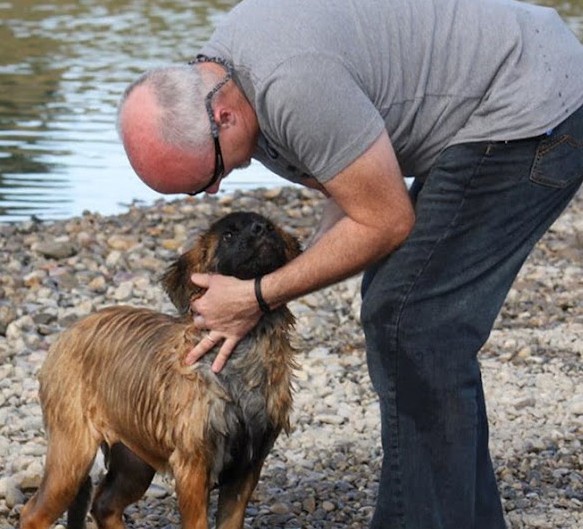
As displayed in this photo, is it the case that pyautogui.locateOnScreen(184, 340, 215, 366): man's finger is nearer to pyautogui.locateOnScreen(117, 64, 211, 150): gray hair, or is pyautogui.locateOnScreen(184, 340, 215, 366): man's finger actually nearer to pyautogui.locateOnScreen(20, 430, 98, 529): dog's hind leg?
pyautogui.locateOnScreen(20, 430, 98, 529): dog's hind leg

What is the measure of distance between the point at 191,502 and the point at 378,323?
1034 mm

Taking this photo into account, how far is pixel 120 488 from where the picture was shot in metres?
6.26

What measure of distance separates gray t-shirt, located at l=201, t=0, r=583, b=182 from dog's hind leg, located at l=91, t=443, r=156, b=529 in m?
1.60

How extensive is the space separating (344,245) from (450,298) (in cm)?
52

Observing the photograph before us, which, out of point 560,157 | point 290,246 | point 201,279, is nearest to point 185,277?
point 201,279

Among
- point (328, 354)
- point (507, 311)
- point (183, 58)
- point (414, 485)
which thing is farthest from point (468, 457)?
point (183, 58)

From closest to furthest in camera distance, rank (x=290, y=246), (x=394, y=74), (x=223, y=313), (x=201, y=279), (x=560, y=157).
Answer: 1. (x=394, y=74)
2. (x=560, y=157)
3. (x=223, y=313)
4. (x=201, y=279)
5. (x=290, y=246)

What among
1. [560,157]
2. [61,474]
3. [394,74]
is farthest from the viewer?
[61,474]

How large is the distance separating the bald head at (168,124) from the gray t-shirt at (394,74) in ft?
0.55

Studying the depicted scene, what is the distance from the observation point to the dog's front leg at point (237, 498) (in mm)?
5867

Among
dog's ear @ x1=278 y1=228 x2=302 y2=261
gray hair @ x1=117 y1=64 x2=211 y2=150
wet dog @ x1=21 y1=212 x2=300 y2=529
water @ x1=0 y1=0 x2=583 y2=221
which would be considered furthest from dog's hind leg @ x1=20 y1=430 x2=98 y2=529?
water @ x1=0 y1=0 x2=583 y2=221

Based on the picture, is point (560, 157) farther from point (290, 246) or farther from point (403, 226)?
point (290, 246)

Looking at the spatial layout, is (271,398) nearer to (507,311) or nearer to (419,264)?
(419,264)

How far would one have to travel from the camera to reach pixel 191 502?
18.5 feet
